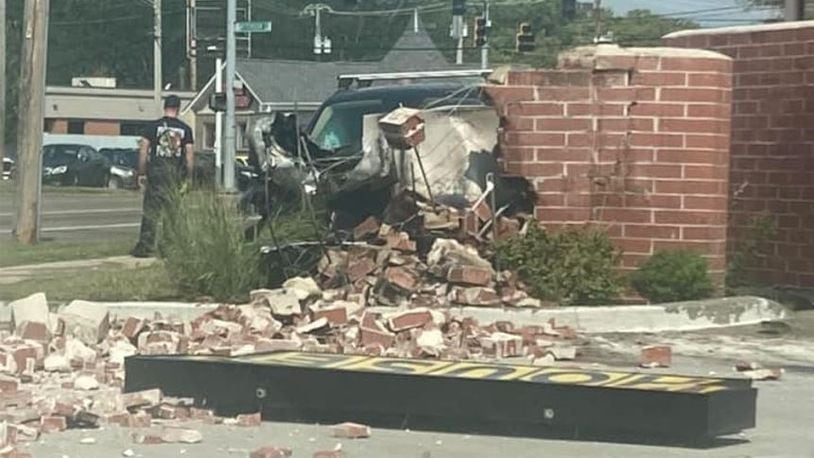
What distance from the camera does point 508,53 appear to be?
73.1 meters

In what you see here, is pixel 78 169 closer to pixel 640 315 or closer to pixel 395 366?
pixel 640 315

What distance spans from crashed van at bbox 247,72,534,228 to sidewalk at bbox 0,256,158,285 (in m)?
2.39

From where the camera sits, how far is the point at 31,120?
72.7ft

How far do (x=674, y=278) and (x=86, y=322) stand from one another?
3.97 metres

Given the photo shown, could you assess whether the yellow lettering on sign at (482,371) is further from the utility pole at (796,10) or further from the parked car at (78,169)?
the parked car at (78,169)

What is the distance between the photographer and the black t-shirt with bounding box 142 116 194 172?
16.2 m

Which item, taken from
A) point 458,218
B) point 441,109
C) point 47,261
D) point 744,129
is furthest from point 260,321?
point 47,261

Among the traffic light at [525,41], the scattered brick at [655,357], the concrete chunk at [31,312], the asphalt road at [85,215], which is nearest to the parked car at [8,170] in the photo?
the asphalt road at [85,215]

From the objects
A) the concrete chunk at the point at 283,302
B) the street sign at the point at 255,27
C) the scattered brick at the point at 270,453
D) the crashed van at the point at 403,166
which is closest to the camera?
the scattered brick at the point at 270,453

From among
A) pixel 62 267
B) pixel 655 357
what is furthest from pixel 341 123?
pixel 655 357

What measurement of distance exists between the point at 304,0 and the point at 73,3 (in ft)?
48.3

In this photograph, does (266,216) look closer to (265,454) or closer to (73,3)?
(265,454)

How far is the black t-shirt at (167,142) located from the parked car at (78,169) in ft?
138

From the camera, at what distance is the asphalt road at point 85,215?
2466cm
